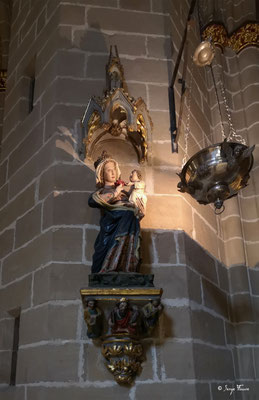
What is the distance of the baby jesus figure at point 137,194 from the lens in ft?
13.3

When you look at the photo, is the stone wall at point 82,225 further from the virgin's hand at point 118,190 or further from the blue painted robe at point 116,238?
the virgin's hand at point 118,190

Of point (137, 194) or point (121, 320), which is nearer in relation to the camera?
point (121, 320)

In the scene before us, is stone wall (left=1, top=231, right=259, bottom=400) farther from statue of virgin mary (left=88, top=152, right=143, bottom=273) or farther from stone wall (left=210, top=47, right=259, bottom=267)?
stone wall (left=210, top=47, right=259, bottom=267)

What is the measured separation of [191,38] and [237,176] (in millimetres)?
2662

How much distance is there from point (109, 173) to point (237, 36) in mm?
3248

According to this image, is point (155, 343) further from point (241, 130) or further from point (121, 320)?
point (241, 130)

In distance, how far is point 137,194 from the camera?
4090 millimetres

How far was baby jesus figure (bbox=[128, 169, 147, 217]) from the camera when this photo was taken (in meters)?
4.06

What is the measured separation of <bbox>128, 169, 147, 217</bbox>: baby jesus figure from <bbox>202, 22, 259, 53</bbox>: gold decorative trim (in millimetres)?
3003

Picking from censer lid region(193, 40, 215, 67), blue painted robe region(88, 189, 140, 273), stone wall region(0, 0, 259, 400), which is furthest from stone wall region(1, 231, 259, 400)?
censer lid region(193, 40, 215, 67)

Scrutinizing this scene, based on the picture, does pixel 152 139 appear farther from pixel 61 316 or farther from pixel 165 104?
pixel 61 316

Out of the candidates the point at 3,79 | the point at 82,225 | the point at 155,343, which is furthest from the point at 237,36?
the point at 155,343

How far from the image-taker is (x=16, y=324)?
4.64 m

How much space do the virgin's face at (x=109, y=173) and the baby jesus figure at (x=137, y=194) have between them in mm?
160
